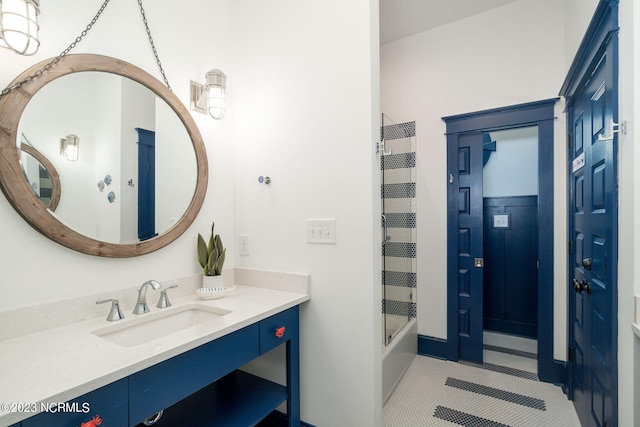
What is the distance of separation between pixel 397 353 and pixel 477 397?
58 centimetres

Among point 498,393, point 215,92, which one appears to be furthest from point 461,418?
point 215,92

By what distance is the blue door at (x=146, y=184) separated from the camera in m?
1.50

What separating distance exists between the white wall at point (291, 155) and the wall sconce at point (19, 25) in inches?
7.1

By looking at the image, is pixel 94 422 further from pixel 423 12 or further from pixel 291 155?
pixel 423 12

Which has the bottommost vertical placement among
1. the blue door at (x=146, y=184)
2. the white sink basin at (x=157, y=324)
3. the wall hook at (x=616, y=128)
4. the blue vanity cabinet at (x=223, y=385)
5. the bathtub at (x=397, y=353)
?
the bathtub at (x=397, y=353)

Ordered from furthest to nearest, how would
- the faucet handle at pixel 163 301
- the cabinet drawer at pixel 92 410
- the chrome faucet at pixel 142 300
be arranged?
the faucet handle at pixel 163 301
the chrome faucet at pixel 142 300
the cabinet drawer at pixel 92 410

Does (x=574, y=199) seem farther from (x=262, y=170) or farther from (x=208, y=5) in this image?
(x=208, y=5)

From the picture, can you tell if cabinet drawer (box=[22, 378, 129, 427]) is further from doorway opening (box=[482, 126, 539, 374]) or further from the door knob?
doorway opening (box=[482, 126, 539, 374])

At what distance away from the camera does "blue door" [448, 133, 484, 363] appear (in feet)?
8.54

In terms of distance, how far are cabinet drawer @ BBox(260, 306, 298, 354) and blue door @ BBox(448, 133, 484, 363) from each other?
1.70m

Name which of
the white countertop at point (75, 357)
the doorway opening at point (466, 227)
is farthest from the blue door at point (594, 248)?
the white countertop at point (75, 357)

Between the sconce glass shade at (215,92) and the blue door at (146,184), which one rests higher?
the sconce glass shade at (215,92)

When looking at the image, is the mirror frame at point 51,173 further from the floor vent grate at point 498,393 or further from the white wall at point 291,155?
the floor vent grate at point 498,393

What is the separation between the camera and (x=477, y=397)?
2.10 metres
